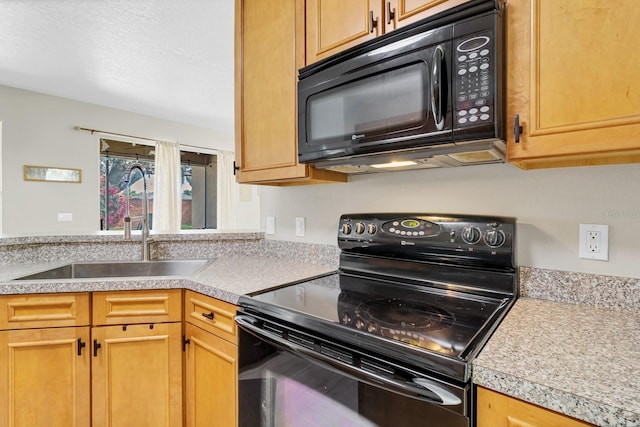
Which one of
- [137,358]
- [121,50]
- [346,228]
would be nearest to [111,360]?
[137,358]

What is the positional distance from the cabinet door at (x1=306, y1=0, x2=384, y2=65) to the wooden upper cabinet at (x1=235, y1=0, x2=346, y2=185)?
0.07 meters

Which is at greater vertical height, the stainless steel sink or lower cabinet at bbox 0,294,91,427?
the stainless steel sink

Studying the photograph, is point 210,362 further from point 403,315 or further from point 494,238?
point 494,238

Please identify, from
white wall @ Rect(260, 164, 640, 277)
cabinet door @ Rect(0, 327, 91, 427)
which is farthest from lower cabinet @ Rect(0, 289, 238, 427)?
white wall @ Rect(260, 164, 640, 277)

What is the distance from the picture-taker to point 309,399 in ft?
3.25

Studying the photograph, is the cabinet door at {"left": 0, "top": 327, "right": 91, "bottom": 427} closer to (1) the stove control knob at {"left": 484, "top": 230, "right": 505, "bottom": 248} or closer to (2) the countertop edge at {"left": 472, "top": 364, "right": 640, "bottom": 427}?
(2) the countertop edge at {"left": 472, "top": 364, "right": 640, "bottom": 427}

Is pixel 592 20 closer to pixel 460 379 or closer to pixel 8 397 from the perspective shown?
pixel 460 379

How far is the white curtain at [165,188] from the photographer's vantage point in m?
4.84

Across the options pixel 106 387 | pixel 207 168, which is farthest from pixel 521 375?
pixel 207 168

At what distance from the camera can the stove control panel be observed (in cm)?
113

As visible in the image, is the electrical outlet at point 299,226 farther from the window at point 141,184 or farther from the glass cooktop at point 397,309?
the window at point 141,184

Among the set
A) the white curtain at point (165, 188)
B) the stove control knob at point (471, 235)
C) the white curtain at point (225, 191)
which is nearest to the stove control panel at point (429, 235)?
the stove control knob at point (471, 235)

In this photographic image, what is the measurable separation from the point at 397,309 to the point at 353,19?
1096 mm

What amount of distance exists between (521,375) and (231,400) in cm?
107
